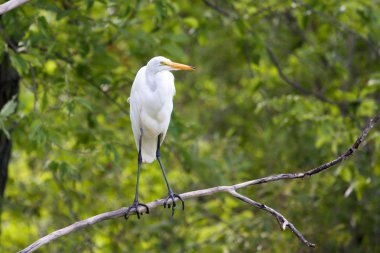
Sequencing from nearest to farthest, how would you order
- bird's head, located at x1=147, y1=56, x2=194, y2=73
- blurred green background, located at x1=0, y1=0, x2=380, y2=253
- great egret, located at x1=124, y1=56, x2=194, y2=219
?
bird's head, located at x1=147, y1=56, x2=194, y2=73, great egret, located at x1=124, y1=56, x2=194, y2=219, blurred green background, located at x1=0, y1=0, x2=380, y2=253

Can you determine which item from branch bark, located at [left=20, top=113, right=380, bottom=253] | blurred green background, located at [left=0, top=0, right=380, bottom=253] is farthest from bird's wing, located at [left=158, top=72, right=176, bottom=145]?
branch bark, located at [left=20, top=113, right=380, bottom=253]

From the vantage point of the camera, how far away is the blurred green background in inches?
165

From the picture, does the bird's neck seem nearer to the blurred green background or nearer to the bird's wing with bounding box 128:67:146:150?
the bird's wing with bounding box 128:67:146:150

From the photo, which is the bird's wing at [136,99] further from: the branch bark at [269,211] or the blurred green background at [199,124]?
the branch bark at [269,211]

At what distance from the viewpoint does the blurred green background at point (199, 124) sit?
4.19 m

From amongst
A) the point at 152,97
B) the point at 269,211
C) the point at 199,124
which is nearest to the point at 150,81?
the point at 152,97

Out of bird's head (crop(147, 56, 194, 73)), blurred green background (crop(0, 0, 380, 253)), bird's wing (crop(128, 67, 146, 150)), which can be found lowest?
blurred green background (crop(0, 0, 380, 253))

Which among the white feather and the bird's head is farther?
the white feather

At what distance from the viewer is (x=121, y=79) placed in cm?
443

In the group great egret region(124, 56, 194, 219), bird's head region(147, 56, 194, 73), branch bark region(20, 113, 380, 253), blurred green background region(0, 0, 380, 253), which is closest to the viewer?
branch bark region(20, 113, 380, 253)

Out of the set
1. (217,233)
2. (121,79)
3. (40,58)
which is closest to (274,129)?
(217,233)

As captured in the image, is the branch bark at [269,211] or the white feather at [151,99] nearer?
the branch bark at [269,211]

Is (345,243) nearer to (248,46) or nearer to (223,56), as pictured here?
(248,46)

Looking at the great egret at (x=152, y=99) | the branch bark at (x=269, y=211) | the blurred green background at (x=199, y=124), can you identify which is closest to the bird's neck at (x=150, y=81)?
the great egret at (x=152, y=99)
